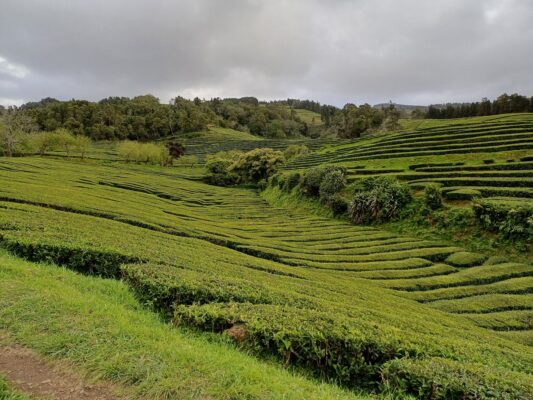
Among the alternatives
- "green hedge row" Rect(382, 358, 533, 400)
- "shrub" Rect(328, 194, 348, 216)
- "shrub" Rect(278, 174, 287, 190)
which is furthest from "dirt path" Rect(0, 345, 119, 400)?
"shrub" Rect(278, 174, 287, 190)

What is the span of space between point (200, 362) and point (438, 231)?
89.1 ft

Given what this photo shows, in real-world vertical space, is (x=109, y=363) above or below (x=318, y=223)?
above

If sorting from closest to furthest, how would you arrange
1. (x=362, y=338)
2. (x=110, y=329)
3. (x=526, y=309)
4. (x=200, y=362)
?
(x=200, y=362)
(x=110, y=329)
(x=362, y=338)
(x=526, y=309)

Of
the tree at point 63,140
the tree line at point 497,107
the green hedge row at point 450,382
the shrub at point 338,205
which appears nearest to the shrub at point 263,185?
the shrub at point 338,205

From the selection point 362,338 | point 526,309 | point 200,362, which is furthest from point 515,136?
point 200,362

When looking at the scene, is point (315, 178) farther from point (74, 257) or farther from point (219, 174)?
point (219, 174)

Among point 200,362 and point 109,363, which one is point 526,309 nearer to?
point 200,362

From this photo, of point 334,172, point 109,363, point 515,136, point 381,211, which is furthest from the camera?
point 515,136

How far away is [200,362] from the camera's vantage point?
4793mm

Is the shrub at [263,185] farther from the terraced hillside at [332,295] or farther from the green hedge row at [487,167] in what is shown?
the terraced hillside at [332,295]

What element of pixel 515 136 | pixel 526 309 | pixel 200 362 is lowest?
pixel 526 309

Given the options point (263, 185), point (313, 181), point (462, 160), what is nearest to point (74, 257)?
point (313, 181)

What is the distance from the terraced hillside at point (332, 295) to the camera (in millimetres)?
5836

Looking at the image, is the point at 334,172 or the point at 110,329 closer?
the point at 110,329
